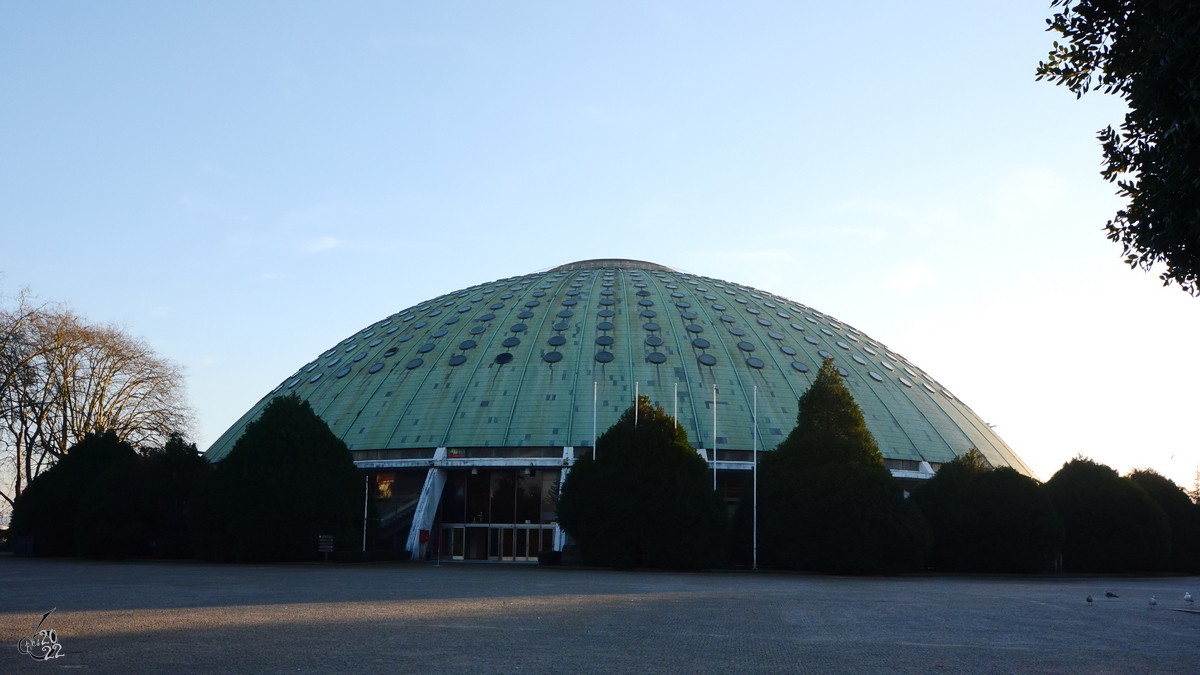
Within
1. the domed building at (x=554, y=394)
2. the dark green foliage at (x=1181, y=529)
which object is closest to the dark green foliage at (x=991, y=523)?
the domed building at (x=554, y=394)

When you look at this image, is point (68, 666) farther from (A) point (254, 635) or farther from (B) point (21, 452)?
(B) point (21, 452)

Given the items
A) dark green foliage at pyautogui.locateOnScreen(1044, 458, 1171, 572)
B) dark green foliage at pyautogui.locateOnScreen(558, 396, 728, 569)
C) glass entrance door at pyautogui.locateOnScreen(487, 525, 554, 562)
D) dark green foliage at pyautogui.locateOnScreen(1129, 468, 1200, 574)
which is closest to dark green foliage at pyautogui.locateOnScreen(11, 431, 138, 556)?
glass entrance door at pyautogui.locateOnScreen(487, 525, 554, 562)

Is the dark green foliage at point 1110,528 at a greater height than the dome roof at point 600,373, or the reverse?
the dome roof at point 600,373

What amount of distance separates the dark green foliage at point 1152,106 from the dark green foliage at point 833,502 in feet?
86.8

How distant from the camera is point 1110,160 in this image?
11797 millimetres

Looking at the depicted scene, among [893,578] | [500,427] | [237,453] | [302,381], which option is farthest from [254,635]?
[302,381]

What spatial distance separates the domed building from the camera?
4788cm

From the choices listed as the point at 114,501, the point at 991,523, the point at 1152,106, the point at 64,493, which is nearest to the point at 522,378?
the point at 114,501

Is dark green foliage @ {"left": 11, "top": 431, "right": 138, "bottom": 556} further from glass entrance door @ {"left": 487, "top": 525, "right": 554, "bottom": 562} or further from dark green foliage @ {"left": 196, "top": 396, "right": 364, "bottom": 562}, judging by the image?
glass entrance door @ {"left": 487, "top": 525, "right": 554, "bottom": 562}

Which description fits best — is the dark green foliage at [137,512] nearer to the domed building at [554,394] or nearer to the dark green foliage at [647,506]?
the domed building at [554,394]

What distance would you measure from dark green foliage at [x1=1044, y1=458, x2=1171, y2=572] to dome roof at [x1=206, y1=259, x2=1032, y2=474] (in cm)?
825

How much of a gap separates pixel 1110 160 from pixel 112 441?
49.8 meters

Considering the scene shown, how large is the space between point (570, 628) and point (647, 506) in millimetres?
23430

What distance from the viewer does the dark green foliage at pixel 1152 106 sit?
980cm
